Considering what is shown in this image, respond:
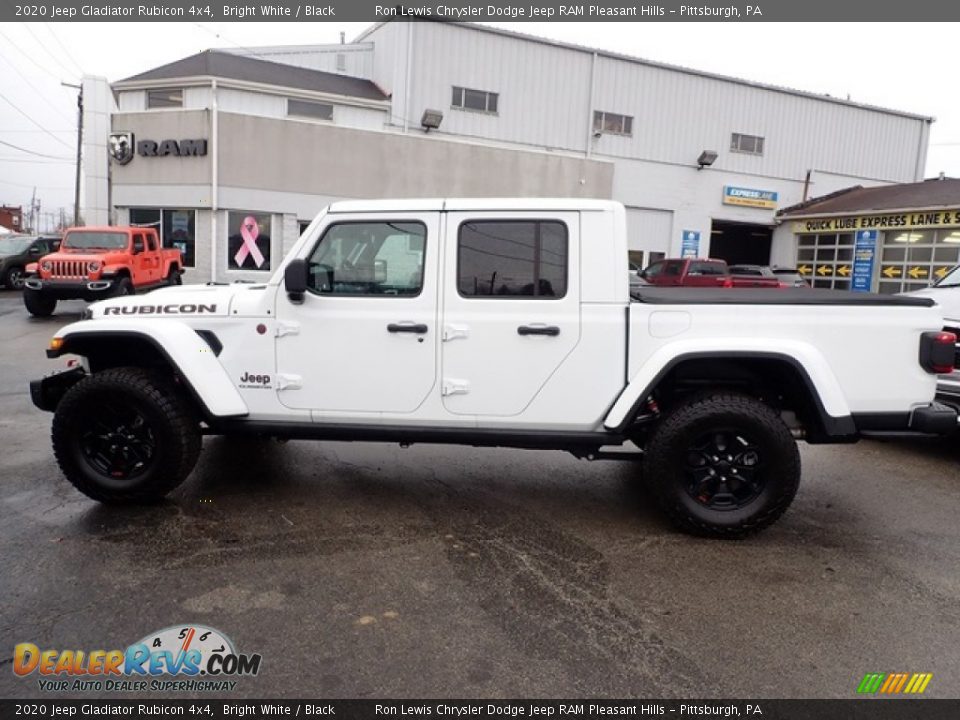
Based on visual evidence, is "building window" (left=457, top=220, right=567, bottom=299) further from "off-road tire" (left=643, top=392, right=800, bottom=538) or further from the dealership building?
the dealership building

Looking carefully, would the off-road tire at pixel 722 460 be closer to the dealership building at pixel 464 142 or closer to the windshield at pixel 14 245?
the dealership building at pixel 464 142

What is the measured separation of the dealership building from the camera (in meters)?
21.6

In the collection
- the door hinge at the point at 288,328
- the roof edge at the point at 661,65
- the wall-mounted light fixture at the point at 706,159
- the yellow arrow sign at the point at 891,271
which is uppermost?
the roof edge at the point at 661,65

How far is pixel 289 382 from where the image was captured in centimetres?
427

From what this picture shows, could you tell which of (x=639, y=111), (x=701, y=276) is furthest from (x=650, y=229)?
(x=701, y=276)

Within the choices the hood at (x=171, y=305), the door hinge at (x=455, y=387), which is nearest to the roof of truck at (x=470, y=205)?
the hood at (x=171, y=305)

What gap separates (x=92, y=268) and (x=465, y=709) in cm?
1525

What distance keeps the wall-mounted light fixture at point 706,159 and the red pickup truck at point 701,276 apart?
27.2 feet

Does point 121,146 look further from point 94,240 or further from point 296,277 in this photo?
point 296,277

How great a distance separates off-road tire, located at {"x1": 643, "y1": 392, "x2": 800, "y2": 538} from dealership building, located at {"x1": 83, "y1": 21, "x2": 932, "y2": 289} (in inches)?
744

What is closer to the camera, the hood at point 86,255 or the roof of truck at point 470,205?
the roof of truck at point 470,205

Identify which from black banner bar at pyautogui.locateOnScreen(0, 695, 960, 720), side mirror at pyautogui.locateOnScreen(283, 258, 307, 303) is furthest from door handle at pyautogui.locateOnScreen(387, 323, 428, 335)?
black banner bar at pyautogui.locateOnScreen(0, 695, 960, 720)

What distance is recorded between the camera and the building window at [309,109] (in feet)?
78.7

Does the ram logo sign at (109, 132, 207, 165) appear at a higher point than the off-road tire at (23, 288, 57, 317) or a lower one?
higher
